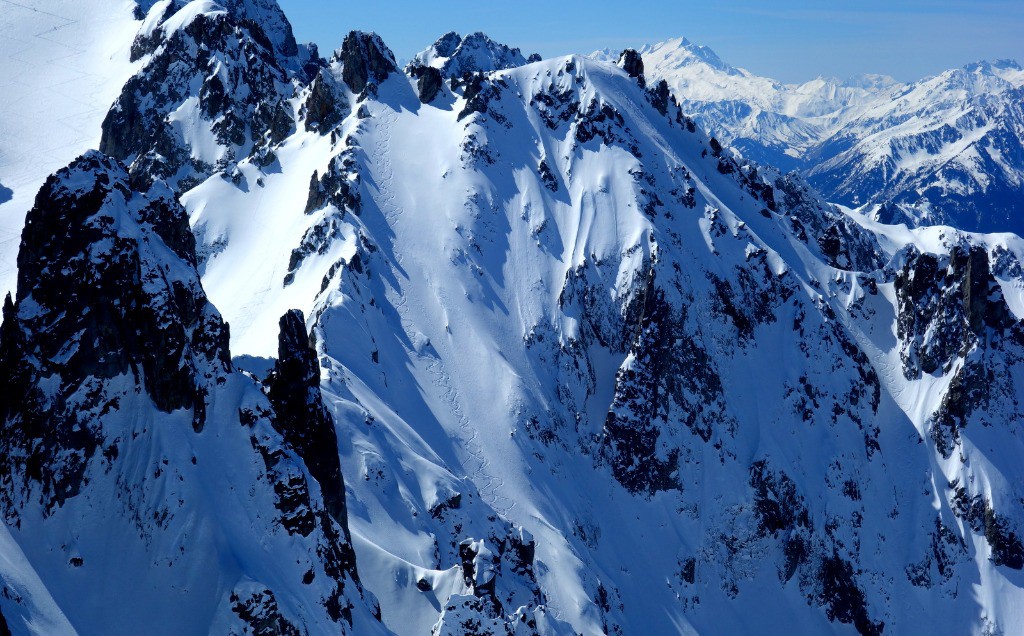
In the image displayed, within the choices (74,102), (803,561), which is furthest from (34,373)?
(74,102)

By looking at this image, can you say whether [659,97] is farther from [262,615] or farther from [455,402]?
[262,615]

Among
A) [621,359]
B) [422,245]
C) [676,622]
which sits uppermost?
[422,245]

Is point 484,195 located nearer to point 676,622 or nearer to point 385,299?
point 385,299

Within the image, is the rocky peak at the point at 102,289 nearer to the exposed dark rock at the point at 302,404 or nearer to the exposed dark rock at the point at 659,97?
the exposed dark rock at the point at 302,404

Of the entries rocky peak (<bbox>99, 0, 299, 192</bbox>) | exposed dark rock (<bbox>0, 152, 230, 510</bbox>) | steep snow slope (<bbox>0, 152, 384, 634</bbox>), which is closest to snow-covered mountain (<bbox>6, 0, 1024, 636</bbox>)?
rocky peak (<bbox>99, 0, 299, 192</bbox>)

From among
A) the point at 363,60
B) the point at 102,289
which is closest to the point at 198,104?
the point at 363,60
